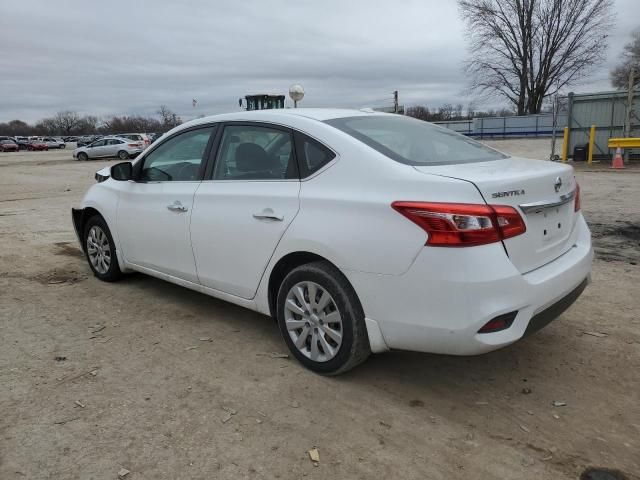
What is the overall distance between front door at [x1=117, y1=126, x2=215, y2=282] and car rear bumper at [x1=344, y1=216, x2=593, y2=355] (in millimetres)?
1699

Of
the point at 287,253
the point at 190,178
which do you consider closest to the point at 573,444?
the point at 287,253

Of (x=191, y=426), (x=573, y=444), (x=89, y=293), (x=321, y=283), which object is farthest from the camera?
→ (x=89, y=293)

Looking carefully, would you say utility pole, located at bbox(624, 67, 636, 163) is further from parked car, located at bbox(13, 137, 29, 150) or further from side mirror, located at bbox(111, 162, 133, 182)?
parked car, located at bbox(13, 137, 29, 150)

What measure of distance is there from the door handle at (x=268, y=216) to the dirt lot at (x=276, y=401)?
97cm

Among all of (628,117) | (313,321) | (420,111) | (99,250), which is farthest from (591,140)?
(420,111)

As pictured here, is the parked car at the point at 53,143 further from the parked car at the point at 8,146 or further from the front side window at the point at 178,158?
the front side window at the point at 178,158

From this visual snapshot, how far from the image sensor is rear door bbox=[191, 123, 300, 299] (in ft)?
11.3

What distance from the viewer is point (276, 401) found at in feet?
10.2

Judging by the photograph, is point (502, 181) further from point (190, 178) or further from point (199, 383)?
point (190, 178)

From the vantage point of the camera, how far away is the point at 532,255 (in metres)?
2.90

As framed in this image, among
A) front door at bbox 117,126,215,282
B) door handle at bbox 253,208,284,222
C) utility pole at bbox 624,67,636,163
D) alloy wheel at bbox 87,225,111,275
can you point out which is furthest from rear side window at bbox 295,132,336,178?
utility pole at bbox 624,67,636,163

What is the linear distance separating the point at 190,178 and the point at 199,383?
1.66 m

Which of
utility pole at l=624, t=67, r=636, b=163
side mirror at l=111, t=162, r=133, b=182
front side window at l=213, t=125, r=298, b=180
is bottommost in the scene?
side mirror at l=111, t=162, r=133, b=182

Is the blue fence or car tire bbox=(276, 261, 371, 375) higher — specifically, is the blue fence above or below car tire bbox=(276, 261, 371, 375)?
above
